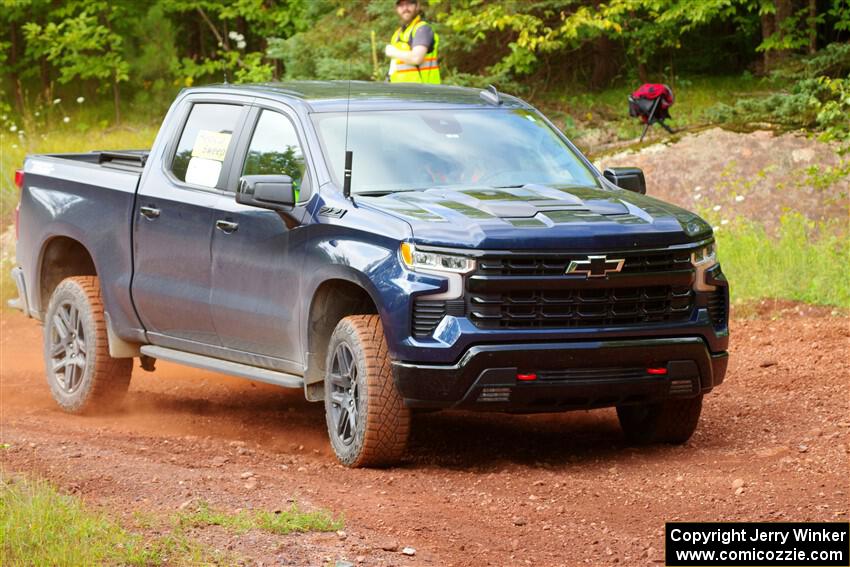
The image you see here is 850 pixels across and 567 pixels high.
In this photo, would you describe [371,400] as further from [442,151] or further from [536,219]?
[442,151]

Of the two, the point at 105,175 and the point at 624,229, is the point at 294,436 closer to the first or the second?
the point at 105,175

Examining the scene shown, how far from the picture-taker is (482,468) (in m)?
7.46

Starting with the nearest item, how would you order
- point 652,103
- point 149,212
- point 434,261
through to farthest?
point 434,261 → point 149,212 → point 652,103

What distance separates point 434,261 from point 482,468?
1.26m

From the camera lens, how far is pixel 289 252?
762cm

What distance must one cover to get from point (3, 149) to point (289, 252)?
11.7 meters

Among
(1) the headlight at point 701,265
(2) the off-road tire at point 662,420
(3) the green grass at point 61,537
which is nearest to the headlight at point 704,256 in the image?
(1) the headlight at point 701,265

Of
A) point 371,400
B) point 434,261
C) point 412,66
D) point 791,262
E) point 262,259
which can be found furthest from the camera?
point 412,66

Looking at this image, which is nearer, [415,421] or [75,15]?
[415,421]

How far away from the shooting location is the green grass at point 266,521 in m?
5.71

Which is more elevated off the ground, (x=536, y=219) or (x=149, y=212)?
(x=536, y=219)

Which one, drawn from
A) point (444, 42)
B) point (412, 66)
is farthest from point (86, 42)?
point (412, 66)

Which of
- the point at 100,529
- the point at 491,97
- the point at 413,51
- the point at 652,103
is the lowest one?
the point at 652,103

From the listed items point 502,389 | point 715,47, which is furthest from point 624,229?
point 715,47
